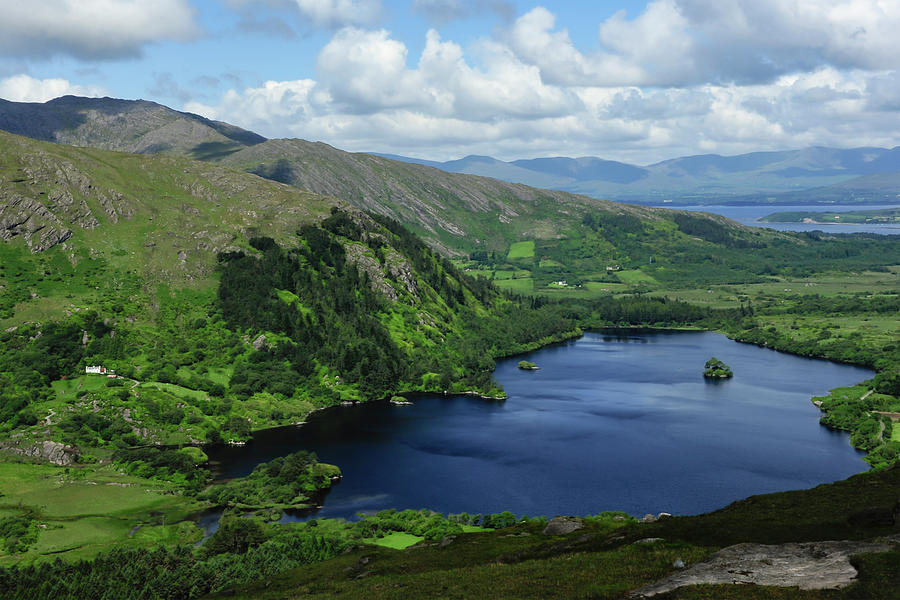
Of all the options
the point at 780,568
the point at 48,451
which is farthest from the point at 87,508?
the point at 780,568

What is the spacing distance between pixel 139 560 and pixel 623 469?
113 meters

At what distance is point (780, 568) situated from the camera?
56250 millimetres

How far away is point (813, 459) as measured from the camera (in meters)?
179

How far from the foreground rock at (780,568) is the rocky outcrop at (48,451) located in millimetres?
169559

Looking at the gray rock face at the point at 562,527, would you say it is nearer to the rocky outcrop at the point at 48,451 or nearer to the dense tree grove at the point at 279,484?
the dense tree grove at the point at 279,484

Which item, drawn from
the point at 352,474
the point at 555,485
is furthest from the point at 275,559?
the point at 555,485

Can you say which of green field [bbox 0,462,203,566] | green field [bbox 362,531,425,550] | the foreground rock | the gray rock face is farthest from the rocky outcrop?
the foreground rock

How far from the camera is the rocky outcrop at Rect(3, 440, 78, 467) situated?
7047 inches

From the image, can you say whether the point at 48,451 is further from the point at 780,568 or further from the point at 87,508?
the point at 780,568

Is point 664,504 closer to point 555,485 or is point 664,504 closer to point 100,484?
point 555,485

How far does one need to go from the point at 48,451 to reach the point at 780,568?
182 metres

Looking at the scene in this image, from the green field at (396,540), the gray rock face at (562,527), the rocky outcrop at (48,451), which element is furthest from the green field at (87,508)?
the gray rock face at (562,527)

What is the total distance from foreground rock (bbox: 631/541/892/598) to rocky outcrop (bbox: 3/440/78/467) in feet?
556

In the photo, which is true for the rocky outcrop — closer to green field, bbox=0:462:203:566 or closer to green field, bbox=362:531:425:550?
Answer: green field, bbox=0:462:203:566
